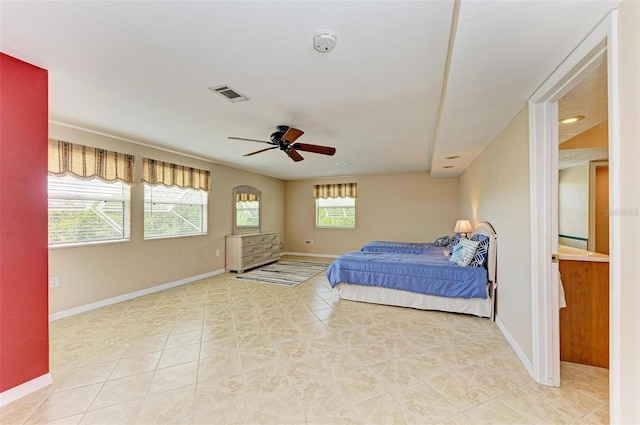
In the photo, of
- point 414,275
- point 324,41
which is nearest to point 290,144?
point 324,41

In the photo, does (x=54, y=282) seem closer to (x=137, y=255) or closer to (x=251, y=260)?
(x=137, y=255)

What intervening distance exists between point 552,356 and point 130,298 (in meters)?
4.88

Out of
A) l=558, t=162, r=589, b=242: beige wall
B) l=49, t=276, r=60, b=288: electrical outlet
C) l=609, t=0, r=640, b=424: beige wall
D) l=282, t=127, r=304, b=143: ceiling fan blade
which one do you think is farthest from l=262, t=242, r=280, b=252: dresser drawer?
l=609, t=0, r=640, b=424: beige wall

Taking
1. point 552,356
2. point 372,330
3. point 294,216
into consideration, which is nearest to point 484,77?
point 552,356

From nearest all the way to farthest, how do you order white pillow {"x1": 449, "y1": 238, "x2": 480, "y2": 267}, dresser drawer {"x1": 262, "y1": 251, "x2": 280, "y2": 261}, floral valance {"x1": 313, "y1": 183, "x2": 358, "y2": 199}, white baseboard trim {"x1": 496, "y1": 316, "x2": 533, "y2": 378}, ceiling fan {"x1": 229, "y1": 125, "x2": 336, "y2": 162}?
white baseboard trim {"x1": 496, "y1": 316, "x2": 533, "y2": 378}, ceiling fan {"x1": 229, "y1": 125, "x2": 336, "y2": 162}, white pillow {"x1": 449, "y1": 238, "x2": 480, "y2": 267}, dresser drawer {"x1": 262, "y1": 251, "x2": 280, "y2": 261}, floral valance {"x1": 313, "y1": 183, "x2": 358, "y2": 199}

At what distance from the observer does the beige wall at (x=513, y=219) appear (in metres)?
2.17

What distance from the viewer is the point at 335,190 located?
7.34 metres

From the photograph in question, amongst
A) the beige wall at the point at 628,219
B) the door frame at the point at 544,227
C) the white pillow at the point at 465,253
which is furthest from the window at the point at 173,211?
the beige wall at the point at 628,219

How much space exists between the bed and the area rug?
126 centimetres

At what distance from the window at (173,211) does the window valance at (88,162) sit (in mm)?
451

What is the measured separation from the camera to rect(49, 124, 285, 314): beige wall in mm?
3215

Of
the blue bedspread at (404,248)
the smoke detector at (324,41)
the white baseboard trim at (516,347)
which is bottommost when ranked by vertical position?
the white baseboard trim at (516,347)

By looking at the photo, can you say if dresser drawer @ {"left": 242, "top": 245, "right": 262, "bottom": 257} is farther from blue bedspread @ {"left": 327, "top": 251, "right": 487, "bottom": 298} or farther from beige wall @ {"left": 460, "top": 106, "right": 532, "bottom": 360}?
beige wall @ {"left": 460, "top": 106, "right": 532, "bottom": 360}

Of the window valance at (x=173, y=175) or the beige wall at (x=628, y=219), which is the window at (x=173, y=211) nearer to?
the window valance at (x=173, y=175)
